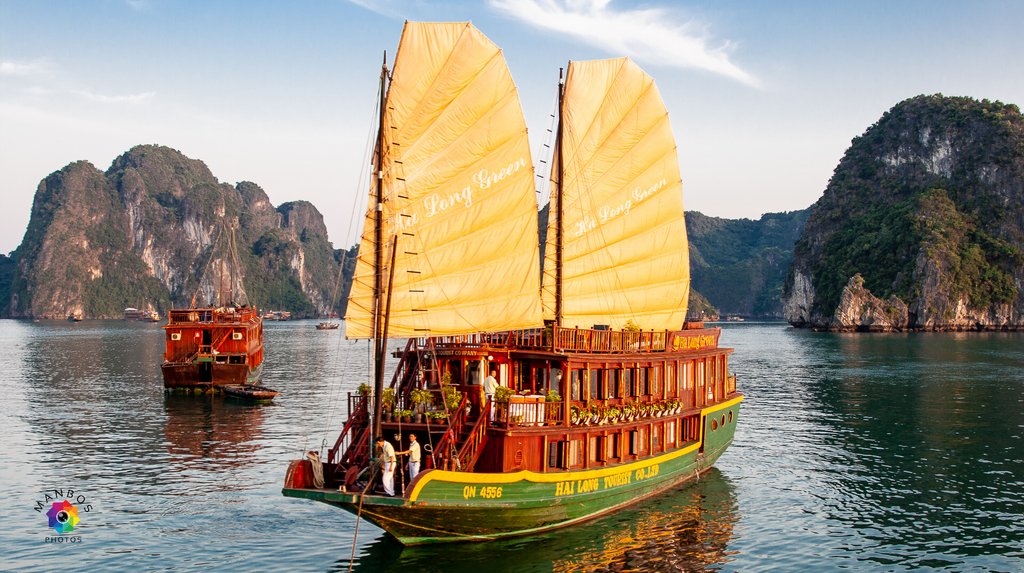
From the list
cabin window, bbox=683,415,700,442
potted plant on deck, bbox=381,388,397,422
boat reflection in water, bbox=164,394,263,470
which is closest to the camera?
potted plant on deck, bbox=381,388,397,422

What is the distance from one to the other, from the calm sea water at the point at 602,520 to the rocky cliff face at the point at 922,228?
98.6 m

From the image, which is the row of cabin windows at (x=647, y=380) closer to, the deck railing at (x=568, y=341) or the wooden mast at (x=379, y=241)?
the deck railing at (x=568, y=341)

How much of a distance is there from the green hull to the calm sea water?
1.51 feet

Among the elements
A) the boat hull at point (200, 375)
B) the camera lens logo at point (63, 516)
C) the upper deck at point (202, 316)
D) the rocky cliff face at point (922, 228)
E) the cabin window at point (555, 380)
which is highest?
the rocky cliff face at point (922, 228)

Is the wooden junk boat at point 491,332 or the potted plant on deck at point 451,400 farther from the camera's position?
the potted plant on deck at point 451,400

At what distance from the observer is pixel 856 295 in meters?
146

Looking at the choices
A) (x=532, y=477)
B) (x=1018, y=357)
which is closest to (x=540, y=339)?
(x=532, y=477)

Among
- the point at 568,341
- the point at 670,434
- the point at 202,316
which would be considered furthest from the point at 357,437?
the point at 202,316

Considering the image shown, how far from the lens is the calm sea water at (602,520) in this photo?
21.1m

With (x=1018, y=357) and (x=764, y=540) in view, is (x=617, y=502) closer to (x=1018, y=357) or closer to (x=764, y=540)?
(x=764, y=540)

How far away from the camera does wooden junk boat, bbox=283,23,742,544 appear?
2014 centimetres

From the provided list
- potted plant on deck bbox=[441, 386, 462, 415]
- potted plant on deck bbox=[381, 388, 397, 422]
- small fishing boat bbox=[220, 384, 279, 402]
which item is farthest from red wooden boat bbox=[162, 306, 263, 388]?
potted plant on deck bbox=[441, 386, 462, 415]

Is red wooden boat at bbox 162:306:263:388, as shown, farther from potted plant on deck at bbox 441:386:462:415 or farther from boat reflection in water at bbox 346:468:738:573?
potted plant on deck at bbox 441:386:462:415

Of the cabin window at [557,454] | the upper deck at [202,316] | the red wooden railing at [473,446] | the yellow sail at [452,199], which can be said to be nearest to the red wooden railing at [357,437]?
the yellow sail at [452,199]
